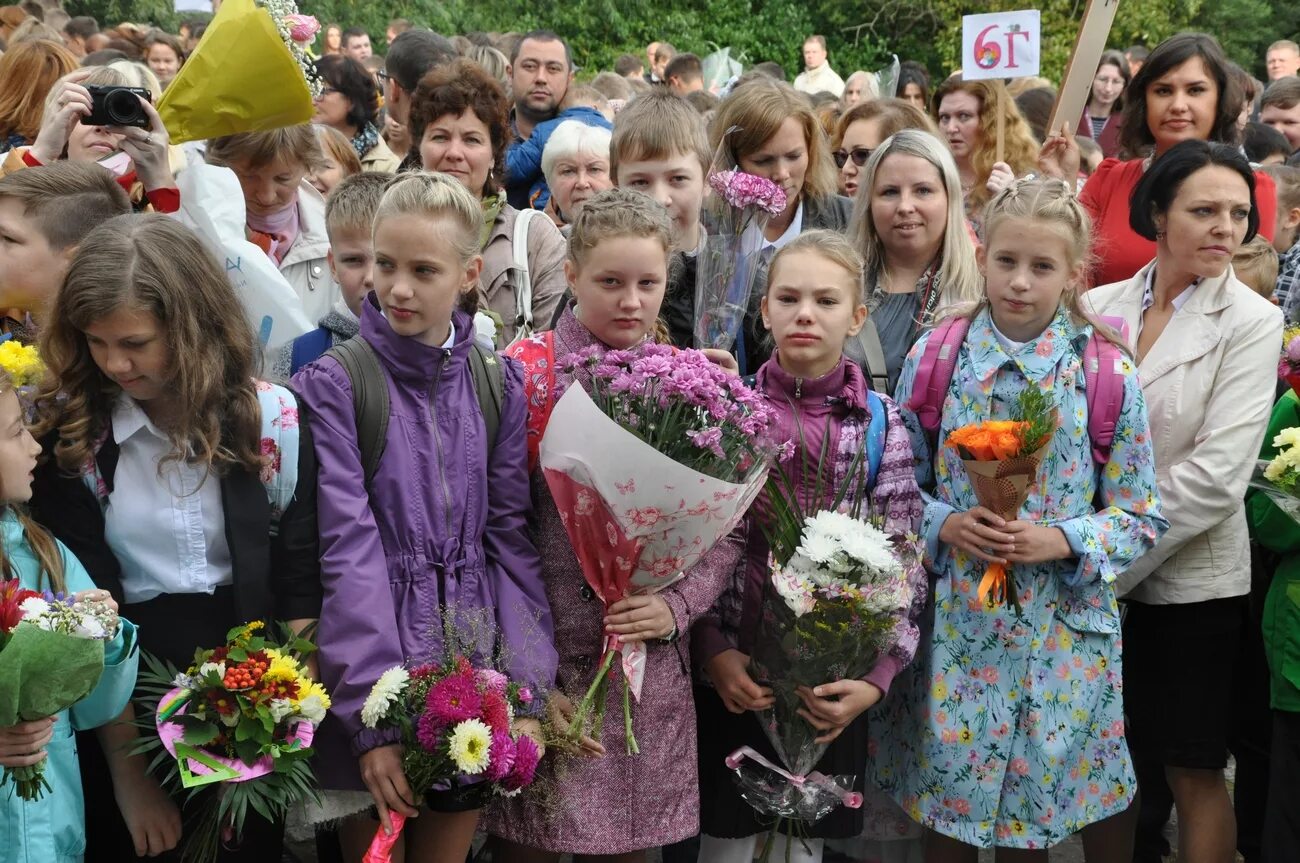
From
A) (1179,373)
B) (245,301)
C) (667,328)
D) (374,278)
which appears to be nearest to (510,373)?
(374,278)

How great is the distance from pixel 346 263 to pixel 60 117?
3.17 feet

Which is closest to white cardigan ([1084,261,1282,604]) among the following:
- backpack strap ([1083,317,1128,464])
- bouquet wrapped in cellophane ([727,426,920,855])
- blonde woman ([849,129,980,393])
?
backpack strap ([1083,317,1128,464])

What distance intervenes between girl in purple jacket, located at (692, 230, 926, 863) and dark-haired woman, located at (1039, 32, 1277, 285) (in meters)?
1.79

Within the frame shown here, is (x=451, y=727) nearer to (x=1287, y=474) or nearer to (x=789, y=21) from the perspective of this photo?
(x=1287, y=474)

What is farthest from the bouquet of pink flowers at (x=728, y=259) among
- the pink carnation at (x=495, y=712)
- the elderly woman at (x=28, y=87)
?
the elderly woman at (x=28, y=87)

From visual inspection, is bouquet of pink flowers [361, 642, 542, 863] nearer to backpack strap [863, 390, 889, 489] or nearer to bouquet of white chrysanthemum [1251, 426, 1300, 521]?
backpack strap [863, 390, 889, 489]

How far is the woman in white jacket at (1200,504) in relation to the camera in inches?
161

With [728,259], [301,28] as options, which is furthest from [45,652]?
[301,28]

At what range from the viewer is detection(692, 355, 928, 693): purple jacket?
370 centimetres

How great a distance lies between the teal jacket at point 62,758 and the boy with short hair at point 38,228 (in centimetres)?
86

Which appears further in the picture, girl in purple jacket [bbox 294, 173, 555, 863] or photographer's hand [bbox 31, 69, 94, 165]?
photographer's hand [bbox 31, 69, 94, 165]

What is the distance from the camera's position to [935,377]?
12.8ft

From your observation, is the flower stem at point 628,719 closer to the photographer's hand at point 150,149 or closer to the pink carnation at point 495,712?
the pink carnation at point 495,712

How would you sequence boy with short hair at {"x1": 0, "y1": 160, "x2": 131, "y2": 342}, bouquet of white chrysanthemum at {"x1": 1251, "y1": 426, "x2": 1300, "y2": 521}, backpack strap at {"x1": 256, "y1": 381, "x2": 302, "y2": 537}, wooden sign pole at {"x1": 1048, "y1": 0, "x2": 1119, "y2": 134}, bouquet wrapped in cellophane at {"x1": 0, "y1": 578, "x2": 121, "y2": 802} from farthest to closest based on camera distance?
wooden sign pole at {"x1": 1048, "y1": 0, "x2": 1119, "y2": 134}, bouquet of white chrysanthemum at {"x1": 1251, "y1": 426, "x2": 1300, "y2": 521}, boy with short hair at {"x1": 0, "y1": 160, "x2": 131, "y2": 342}, backpack strap at {"x1": 256, "y1": 381, "x2": 302, "y2": 537}, bouquet wrapped in cellophane at {"x1": 0, "y1": 578, "x2": 121, "y2": 802}
